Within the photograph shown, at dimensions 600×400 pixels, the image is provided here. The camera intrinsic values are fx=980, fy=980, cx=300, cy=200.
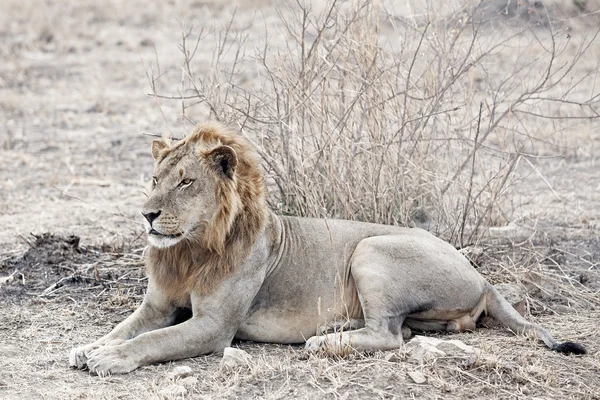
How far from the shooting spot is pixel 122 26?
1645 centimetres

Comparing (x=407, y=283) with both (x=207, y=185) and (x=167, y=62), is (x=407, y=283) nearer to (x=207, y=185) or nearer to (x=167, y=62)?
(x=207, y=185)

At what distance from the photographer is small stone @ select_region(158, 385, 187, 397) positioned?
421 cm

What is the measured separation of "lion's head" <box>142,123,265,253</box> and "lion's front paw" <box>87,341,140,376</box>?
531 mm

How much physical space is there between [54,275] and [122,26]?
426 inches

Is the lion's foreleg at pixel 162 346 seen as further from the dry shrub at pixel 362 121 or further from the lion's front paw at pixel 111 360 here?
the dry shrub at pixel 362 121

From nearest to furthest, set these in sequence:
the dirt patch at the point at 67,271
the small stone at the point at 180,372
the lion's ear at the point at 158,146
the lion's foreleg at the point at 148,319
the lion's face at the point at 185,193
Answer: the small stone at the point at 180,372
the lion's face at the point at 185,193
the lion's foreleg at the point at 148,319
the lion's ear at the point at 158,146
the dirt patch at the point at 67,271

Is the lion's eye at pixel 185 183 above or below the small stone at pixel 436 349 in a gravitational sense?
above

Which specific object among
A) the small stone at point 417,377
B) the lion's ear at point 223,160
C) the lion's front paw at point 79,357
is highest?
the lion's ear at point 223,160

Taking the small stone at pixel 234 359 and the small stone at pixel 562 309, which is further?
the small stone at pixel 562 309

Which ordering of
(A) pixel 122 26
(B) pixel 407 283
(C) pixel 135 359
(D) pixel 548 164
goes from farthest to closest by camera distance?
(A) pixel 122 26 → (D) pixel 548 164 → (B) pixel 407 283 → (C) pixel 135 359

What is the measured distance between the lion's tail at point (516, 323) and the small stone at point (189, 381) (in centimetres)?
167

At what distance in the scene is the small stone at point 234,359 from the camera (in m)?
4.51

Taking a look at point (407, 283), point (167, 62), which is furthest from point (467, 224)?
point (167, 62)

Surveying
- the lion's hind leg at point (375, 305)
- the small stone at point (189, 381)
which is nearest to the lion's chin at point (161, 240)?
the small stone at point (189, 381)
